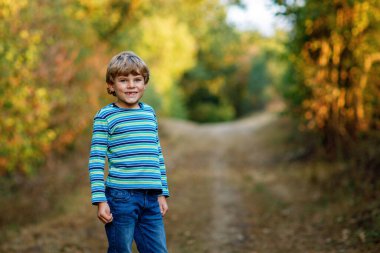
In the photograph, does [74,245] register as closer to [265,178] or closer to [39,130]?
Answer: [39,130]

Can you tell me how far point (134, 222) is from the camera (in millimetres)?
3496

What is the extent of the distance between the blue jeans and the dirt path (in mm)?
3202

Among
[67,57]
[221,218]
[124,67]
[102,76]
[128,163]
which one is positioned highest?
[67,57]

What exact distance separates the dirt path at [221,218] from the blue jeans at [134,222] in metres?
3.20

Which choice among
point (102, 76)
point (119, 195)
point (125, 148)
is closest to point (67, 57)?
point (102, 76)

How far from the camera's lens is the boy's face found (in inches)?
140

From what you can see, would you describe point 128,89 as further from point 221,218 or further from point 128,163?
point 221,218

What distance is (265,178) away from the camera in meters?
13.6

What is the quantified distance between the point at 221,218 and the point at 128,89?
18.7ft

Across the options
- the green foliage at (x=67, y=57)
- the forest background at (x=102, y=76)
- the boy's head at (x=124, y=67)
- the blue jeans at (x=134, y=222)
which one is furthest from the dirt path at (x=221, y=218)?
the boy's head at (x=124, y=67)

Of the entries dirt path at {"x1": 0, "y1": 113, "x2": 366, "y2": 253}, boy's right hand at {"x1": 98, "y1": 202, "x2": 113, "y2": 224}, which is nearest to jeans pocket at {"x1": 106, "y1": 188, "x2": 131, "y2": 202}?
boy's right hand at {"x1": 98, "y1": 202, "x2": 113, "y2": 224}

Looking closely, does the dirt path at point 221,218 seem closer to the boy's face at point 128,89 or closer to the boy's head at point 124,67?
the boy's face at point 128,89

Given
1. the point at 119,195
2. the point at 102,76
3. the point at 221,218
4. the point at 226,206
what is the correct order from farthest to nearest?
the point at 102,76, the point at 226,206, the point at 221,218, the point at 119,195

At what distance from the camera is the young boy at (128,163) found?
11.3 feet
